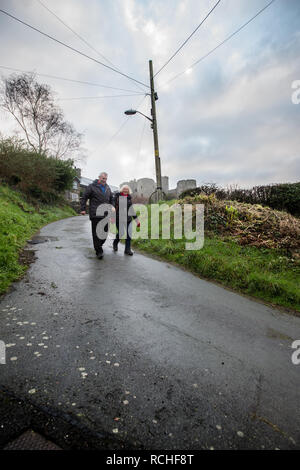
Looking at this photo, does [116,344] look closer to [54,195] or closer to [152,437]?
[152,437]

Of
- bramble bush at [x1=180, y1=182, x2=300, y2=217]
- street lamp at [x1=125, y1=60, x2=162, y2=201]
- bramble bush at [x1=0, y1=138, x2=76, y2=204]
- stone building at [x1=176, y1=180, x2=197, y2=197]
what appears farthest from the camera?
stone building at [x1=176, y1=180, x2=197, y2=197]

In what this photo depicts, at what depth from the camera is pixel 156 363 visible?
1970 millimetres

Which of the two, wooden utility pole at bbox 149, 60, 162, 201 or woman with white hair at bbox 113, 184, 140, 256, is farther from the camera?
wooden utility pole at bbox 149, 60, 162, 201

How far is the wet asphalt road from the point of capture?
1.42 meters

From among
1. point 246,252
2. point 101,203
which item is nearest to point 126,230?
point 101,203

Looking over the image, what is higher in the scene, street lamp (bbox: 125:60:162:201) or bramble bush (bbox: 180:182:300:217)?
street lamp (bbox: 125:60:162:201)

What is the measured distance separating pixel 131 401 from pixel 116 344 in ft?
2.19

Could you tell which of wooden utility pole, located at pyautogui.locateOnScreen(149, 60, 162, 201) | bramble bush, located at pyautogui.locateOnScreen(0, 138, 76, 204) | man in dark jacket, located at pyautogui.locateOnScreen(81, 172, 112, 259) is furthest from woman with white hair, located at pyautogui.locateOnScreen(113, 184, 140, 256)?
bramble bush, located at pyautogui.locateOnScreen(0, 138, 76, 204)

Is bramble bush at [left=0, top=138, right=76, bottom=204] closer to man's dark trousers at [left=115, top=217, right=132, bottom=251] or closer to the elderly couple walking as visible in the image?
the elderly couple walking

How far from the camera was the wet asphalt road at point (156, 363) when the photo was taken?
1.42 m

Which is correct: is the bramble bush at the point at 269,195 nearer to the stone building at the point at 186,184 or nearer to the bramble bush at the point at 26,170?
the stone building at the point at 186,184

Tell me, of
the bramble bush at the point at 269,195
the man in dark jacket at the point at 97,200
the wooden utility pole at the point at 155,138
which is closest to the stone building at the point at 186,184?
the wooden utility pole at the point at 155,138

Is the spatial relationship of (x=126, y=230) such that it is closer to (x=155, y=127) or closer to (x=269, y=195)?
(x=269, y=195)

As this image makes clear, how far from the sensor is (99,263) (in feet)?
16.6
